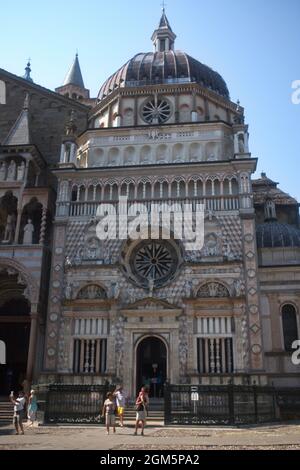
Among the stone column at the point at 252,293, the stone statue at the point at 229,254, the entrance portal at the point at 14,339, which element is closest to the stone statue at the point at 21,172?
the entrance portal at the point at 14,339

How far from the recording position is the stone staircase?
→ 23.1 m

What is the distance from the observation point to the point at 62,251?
30.0m

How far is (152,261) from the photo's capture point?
98.9ft

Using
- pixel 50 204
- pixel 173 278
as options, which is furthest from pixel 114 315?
pixel 50 204

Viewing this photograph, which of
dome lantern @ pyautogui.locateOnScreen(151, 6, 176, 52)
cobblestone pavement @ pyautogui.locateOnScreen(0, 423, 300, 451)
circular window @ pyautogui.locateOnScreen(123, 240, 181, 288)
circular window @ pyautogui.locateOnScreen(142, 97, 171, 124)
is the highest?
dome lantern @ pyautogui.locateOnScreen(151, 6, 176, 52)

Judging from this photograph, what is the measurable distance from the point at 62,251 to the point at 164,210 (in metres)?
6.69

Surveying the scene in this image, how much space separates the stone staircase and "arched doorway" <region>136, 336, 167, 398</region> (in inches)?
280

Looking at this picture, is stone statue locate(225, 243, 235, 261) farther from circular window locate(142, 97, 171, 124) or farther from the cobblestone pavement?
the cobblestone pavement

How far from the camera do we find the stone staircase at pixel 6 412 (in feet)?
75.7

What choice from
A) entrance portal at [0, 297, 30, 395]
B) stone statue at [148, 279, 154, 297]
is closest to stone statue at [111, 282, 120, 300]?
stone statue at [148, 279, 154, 297]

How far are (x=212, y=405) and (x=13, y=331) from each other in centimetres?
1741

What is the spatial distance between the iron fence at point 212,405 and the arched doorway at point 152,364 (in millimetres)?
6758

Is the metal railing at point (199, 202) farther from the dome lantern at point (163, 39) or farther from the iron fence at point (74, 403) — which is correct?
the dome lantern at point (163, 39)
